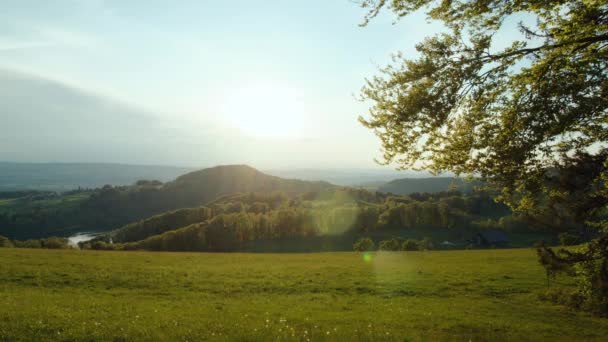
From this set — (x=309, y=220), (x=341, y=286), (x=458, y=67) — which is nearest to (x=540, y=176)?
(x=458, y=67)

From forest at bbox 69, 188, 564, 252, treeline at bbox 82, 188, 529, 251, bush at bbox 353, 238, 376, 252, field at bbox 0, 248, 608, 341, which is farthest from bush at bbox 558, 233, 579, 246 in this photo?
treeline at bbox 82, 188, 529, 251


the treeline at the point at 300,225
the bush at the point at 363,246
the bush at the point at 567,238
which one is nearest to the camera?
the bush at the point at 567,238

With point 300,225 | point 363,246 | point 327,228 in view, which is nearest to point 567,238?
point 363,246

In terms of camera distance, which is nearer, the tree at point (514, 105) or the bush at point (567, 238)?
the tree at point (514, 105)

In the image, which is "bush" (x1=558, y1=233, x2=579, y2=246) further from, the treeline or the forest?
the treeline

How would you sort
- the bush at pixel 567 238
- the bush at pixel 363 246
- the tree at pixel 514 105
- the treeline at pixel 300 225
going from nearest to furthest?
the tree at pixel 514 105
the bush at pixel 567 238
the bush at pixel 363 246
the treeline at pixel 300 225

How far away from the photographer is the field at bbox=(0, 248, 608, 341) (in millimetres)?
14719

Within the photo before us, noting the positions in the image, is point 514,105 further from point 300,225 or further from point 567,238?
point 300,225

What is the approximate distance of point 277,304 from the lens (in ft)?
73.4

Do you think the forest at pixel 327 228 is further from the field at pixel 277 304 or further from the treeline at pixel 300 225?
the field at pixel 277 304

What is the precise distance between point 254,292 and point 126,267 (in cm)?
1787

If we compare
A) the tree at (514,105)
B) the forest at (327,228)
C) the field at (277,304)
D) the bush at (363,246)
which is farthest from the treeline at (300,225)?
the tree at (514,105)

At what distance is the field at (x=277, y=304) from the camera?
14719mm

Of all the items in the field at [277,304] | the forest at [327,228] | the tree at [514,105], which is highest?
the tree at [514,105]
